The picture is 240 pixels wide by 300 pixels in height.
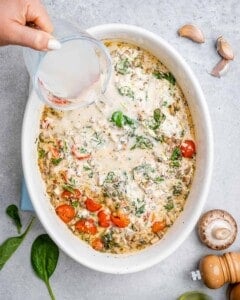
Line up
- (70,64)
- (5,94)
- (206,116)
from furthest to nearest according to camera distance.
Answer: (5,94) → (206,116) → (70,64)

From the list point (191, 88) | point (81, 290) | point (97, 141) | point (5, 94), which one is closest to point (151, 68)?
point (191, 88)

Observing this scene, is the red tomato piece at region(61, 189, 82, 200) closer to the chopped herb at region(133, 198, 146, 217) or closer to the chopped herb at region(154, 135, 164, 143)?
the chopped herb at region(133, 198, 146, 217)

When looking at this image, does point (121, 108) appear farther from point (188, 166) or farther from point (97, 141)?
point (188, 166)

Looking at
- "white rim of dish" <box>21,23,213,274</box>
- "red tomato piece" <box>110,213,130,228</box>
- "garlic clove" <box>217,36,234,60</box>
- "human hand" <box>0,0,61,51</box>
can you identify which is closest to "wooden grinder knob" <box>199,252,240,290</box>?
"white rim of dish" <box>21,23,213,274</box>

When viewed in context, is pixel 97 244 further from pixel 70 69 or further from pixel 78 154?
pixel 70 69

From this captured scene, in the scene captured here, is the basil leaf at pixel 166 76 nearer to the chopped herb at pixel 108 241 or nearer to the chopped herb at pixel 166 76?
the chopped herb at pixel 166 76
